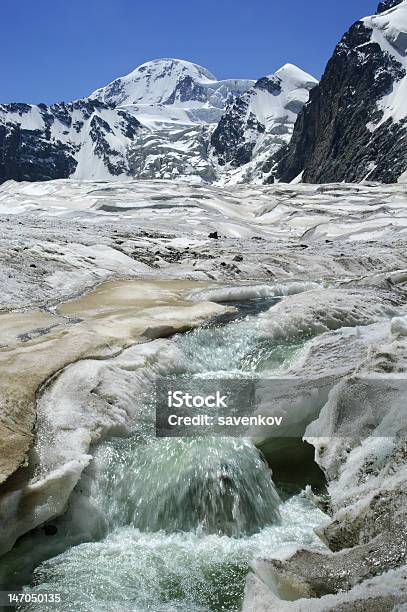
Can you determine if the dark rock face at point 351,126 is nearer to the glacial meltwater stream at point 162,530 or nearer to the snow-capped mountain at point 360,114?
the snow-capped mountain at point 360,114

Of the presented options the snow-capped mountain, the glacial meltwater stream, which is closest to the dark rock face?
the snow-capped mountain

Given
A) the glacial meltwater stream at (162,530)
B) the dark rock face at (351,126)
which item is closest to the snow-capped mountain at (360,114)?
the dark rock face at (351,126)

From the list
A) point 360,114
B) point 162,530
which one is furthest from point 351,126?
point 162,530

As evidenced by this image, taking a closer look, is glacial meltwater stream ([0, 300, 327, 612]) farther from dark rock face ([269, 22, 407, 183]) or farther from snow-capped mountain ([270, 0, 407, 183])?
dark rock face ([269, 22, 407, 183])

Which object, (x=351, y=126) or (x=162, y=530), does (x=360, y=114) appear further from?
(x=162, y=530)

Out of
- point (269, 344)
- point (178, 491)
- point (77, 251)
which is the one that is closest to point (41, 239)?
point (77, 251)

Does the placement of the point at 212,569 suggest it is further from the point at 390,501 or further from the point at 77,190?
the point at 77,190
